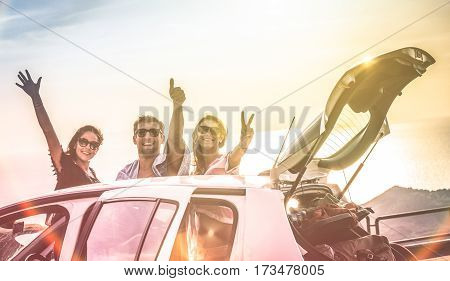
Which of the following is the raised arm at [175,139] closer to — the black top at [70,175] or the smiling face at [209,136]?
the smiling face at [209,136]

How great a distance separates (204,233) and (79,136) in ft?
6.15

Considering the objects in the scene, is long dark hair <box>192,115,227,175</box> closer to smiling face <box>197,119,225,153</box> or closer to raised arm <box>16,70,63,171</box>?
smiling face <box>197,119,225,153</box>

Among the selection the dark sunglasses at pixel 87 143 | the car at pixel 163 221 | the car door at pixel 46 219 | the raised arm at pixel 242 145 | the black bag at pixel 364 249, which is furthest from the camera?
the dark sunglasses at pixel 87 143

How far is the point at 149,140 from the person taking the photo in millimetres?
3840

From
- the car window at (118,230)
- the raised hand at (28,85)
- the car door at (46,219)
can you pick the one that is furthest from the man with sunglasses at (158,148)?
the car window at (118,230)

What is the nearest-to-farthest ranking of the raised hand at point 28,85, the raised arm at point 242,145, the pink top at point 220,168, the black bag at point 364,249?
the black bag at point 364,249 < the pink top at point 220,168 < the raised arm at point 242,145 < the raised hand at point 28,85

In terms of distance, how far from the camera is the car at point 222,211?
80.9 inches

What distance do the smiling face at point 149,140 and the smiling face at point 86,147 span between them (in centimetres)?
33

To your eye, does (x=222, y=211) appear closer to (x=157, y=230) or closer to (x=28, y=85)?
(x=157, y=230)

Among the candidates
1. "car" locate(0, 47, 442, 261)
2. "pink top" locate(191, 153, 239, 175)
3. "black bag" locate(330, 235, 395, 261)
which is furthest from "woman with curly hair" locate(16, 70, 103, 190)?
"black bag" locate(330, 235, 395, 261)

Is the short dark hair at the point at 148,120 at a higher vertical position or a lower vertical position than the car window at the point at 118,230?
higher

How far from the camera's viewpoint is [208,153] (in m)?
3.69

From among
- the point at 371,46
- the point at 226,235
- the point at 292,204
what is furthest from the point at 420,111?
the point at 226,235
